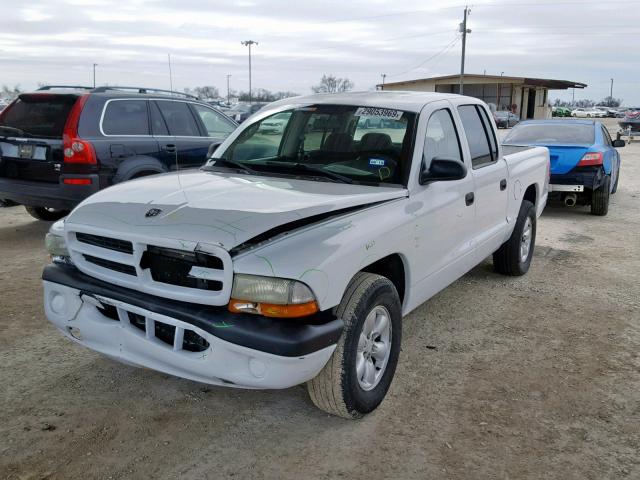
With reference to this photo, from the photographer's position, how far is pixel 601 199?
9.54 m

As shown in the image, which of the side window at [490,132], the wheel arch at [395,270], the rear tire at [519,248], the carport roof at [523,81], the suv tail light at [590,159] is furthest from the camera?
the carport roof at [523,81]

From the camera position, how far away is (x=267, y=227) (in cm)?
287

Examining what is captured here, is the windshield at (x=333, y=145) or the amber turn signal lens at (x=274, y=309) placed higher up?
the windshield at (x=333, y=145)

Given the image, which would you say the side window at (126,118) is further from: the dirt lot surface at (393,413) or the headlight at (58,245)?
the headlight at (58,245)

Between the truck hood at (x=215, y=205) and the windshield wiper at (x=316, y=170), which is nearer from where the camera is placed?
the truck hood at (x=215, y=205)

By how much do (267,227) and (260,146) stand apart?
1.75 metres

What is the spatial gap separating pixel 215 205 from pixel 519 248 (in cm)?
379

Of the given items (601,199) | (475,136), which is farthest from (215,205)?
(601,199)

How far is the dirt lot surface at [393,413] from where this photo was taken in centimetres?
292

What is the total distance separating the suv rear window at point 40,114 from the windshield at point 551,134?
6771 millimetres

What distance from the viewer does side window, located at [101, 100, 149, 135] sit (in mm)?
6926

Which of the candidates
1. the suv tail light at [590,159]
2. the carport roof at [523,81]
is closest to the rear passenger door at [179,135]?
the suv tail light at [590,159]

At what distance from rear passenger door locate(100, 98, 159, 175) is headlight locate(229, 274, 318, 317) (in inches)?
178

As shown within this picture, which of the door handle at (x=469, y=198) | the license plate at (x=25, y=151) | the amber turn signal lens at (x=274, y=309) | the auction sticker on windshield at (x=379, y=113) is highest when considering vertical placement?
the auction sticker on windshield at (x=379, y=113)
